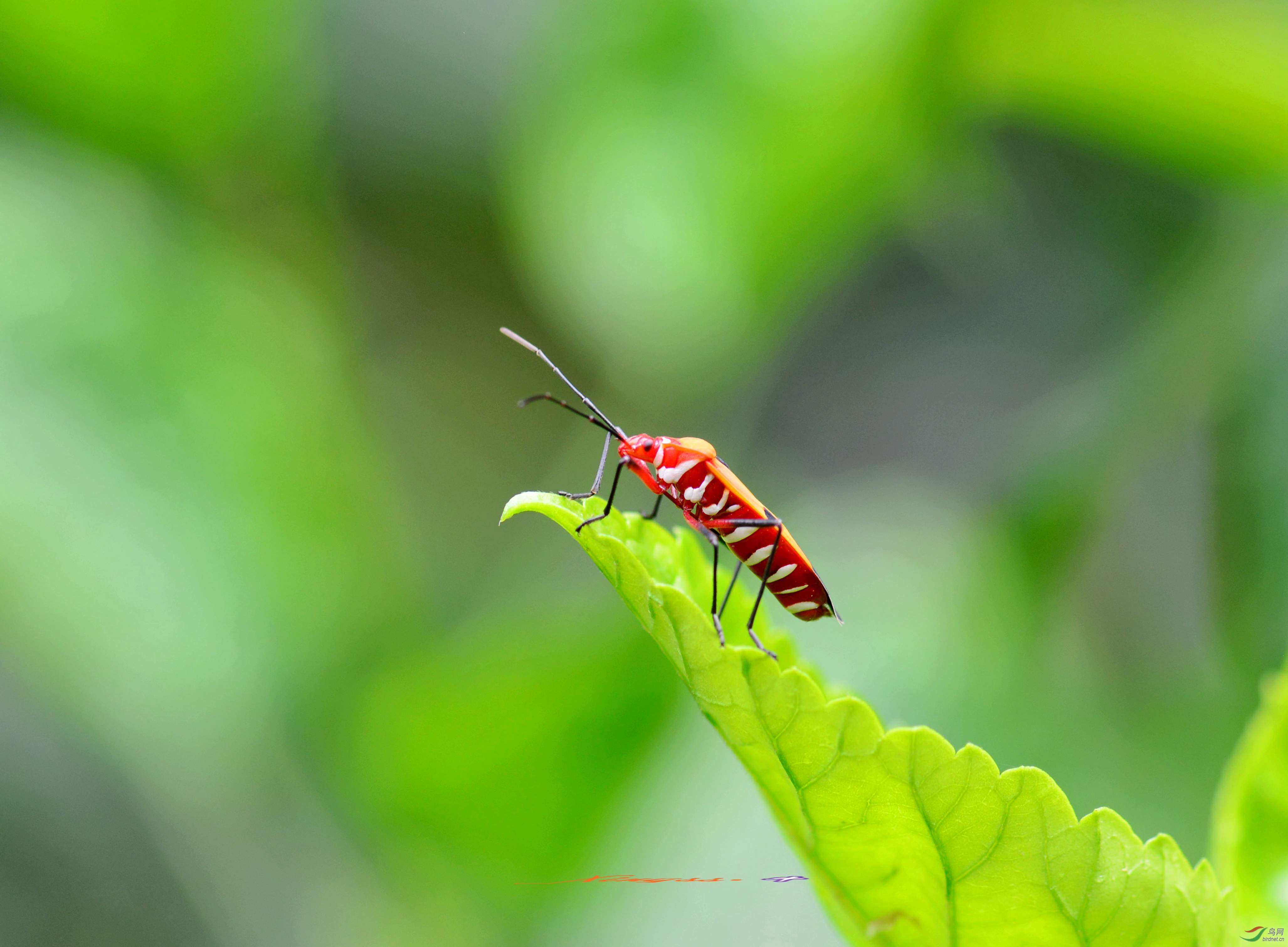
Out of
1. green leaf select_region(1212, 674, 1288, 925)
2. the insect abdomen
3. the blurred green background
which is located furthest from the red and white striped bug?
green leaf select_region(1212, 674, 1288, 925)

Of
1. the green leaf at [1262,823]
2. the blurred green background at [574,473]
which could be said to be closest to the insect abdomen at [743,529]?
the blurred green background at [574,473]

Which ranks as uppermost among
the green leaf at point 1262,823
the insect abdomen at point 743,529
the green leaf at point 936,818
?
the insect abdomen at point 743,529

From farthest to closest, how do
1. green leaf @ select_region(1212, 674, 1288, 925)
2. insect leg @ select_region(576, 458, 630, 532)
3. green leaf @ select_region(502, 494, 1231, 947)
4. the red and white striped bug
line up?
the red and white striped bug → green leaf @ select_region(1212, 674, 1288, 925) → insect leg @ select_region(576, 458, 630, 532) → green leaf @ select_region(502, 494, 1231, 947)

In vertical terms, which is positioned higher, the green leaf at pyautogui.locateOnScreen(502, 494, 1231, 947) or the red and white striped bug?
the red and white striped bug

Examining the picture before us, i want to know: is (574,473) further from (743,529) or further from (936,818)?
(936,818)

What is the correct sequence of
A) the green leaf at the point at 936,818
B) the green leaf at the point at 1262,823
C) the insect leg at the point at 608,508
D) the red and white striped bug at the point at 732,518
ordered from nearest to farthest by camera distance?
the green leaf at the point at 936,818
the insect leg at the point at 608,508
the green leaf at the point at 1262,823
the red and white striped bug at the point at 732,518

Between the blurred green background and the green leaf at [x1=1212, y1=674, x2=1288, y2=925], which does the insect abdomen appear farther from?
the green leaf at [x1=1212, y1=674, x2=1288, y2=925]

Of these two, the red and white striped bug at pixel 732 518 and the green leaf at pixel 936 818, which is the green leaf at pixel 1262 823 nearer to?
the green leaf at pixel 936 818
